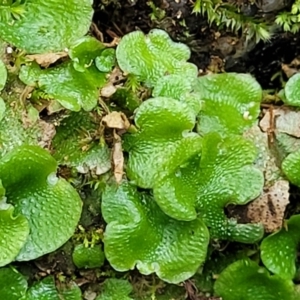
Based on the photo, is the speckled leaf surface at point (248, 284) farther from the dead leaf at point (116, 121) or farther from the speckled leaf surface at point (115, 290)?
the dead leaf at point (116, 121)

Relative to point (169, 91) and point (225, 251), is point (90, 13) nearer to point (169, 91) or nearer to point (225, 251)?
point (169, 91)

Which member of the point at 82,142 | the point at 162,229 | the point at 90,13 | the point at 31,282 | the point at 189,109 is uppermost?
the point at 90,13

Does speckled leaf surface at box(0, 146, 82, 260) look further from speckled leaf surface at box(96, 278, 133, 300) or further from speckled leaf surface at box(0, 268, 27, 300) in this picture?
speckled leaf surface at box(96, 278, 133, 300)

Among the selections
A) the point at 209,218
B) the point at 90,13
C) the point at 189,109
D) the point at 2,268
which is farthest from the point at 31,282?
the point at 90,13

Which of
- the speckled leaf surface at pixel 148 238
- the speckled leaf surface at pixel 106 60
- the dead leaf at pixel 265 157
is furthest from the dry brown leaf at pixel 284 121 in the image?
the speckled leaf surface at pixel 106 60

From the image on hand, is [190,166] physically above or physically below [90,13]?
below

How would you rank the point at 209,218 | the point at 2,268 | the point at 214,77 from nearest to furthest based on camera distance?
the point at 2,268, the point at 209,218, the point at 214,77

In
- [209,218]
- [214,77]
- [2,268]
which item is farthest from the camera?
[214,77]

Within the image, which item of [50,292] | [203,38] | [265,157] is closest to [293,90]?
[265,157]
